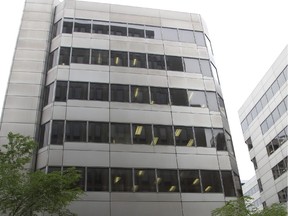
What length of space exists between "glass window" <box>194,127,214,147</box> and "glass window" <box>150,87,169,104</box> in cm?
392

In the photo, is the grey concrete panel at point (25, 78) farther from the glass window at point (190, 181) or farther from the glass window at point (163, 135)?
the glass window at point (190, 181)

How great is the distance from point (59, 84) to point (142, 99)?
24.5 ft

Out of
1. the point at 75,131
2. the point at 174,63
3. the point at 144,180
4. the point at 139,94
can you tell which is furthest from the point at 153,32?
the point at 144,180

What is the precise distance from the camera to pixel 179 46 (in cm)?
3612

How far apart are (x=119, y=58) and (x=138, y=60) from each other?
73.6 inches

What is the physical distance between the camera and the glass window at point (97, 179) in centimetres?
2685

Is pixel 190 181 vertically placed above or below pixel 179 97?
below

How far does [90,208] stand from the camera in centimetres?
2600

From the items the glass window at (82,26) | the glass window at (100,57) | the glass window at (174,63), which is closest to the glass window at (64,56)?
the glass window at (100,57)

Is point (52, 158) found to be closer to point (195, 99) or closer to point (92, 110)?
point (92, 110)

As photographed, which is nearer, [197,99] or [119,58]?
[197,99]

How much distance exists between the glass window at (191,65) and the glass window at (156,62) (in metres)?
2.35

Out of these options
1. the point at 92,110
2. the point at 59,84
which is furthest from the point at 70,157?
the point at 59,84

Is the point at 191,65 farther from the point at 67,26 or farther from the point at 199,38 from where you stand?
the point at 67,26
